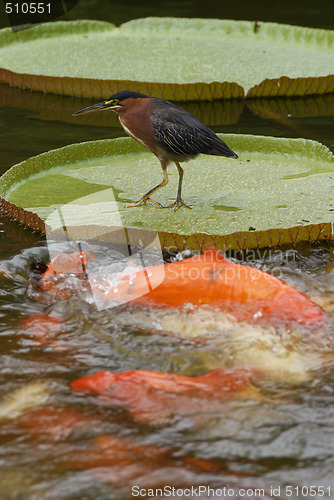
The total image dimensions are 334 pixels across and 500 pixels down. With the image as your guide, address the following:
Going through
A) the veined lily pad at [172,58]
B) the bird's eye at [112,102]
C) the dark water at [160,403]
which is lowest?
the dark water at [160,403]

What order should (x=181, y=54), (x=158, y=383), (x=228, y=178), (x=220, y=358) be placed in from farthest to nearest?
(x=181, y=54)
(x=228, y=178)
(x=220, y=358)
(x=158, y=383)

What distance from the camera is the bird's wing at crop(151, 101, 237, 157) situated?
3377mm

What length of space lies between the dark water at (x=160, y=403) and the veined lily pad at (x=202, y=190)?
17 centimetres

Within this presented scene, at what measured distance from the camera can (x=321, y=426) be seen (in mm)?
2084

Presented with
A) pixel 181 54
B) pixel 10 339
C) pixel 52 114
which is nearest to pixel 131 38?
pixel 181 54

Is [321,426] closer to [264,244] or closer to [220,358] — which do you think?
[220,358]

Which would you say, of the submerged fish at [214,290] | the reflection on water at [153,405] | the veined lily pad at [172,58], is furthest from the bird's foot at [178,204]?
the veined lily pad at [172,58]

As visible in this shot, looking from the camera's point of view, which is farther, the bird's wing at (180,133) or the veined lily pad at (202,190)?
the bird's wing at (180,133)

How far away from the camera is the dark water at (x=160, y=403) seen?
6.15 feet

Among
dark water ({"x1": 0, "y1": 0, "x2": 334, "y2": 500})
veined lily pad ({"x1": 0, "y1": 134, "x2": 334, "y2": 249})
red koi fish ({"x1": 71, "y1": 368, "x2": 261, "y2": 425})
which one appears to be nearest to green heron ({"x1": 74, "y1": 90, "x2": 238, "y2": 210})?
veined lily pad ({"x1": 0, "y1": 134, "x2": 334, "y2": 249})

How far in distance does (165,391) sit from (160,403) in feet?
0.23

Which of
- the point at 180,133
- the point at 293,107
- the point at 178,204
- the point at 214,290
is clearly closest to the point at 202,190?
the point at 178,204

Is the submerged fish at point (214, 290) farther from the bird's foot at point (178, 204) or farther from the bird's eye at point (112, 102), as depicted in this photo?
the bird's eye at point (112, 102)

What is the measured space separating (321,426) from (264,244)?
1219 millimetres
